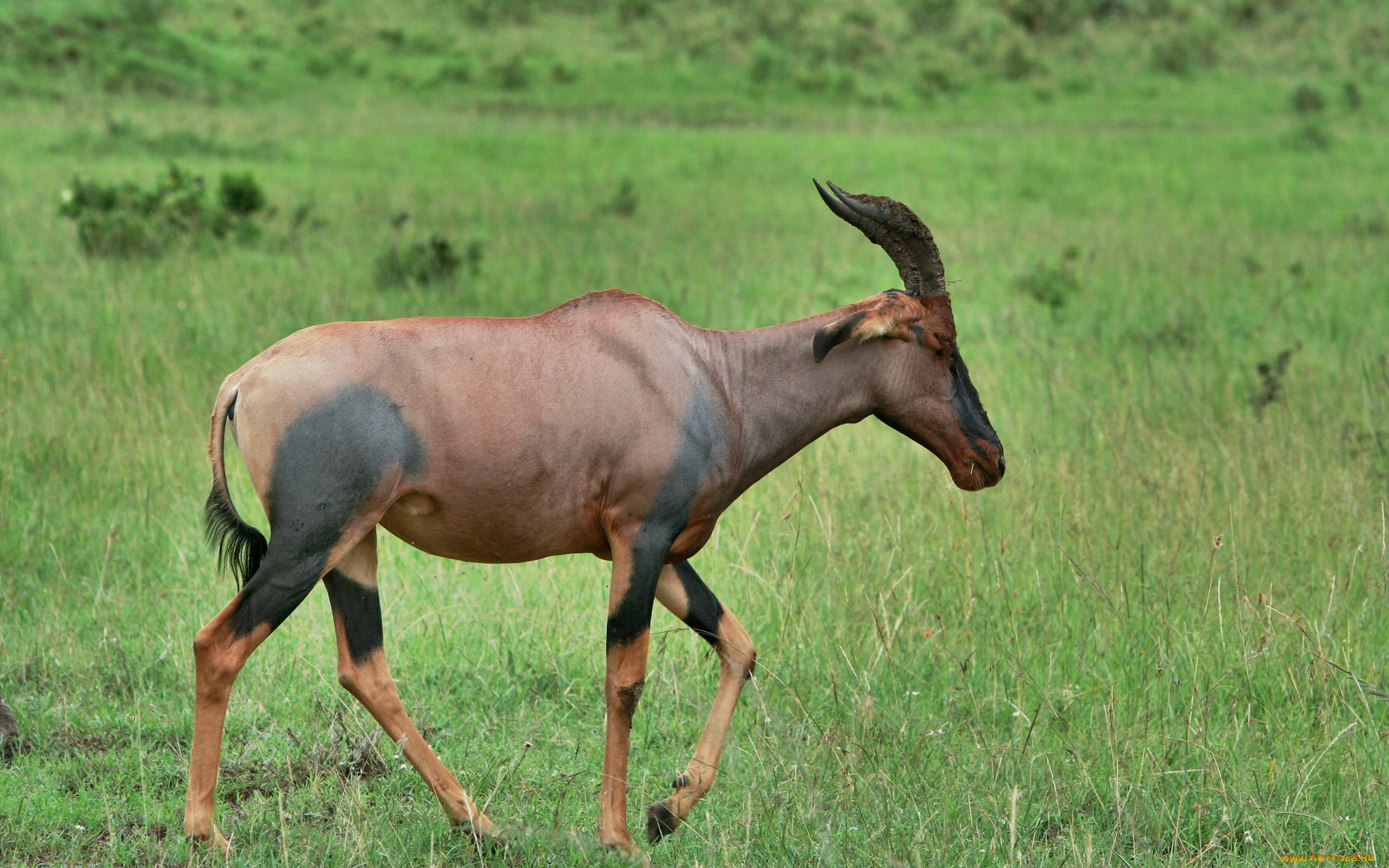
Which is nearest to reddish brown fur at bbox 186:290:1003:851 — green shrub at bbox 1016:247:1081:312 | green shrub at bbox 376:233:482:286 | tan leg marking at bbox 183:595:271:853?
tan leg marking at bbox 183:595:271:853

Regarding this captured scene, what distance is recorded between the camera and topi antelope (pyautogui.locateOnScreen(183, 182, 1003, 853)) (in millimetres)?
3406

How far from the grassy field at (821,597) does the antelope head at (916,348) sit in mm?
779

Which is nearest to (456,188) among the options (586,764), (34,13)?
(34,13)

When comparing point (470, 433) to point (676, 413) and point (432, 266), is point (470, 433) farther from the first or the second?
point (432, 266)

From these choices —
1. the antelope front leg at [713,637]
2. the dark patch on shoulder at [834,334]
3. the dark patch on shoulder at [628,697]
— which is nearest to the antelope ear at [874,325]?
the dark patch on shoulder at [834,334]

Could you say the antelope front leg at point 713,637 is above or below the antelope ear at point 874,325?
below

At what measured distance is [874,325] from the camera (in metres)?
3.64

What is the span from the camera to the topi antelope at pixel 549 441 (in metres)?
3.41

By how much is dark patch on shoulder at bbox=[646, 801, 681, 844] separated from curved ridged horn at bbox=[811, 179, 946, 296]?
5.41 ft

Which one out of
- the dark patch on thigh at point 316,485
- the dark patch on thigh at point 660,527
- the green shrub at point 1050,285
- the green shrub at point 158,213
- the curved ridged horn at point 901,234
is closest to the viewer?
the dark patch on thigh at point 316,485

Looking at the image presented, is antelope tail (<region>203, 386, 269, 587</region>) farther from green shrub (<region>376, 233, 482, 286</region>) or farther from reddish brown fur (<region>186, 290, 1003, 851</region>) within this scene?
green shrub (<region>376, 233, 482, 286</region>)

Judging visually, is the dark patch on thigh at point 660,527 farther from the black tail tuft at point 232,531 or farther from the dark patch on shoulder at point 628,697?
the black tail tuft at point 232,531

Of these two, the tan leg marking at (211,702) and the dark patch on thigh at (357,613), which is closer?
the tan leg marking at (211,702)

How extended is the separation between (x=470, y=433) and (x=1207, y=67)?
24.2 metres
